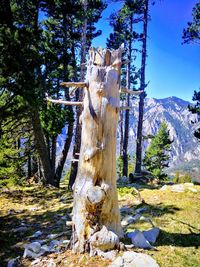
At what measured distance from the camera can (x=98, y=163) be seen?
214 inches

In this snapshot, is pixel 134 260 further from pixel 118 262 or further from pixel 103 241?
pixel 103 241

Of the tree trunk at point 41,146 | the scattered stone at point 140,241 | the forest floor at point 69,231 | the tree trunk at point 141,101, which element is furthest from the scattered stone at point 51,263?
the tree trunk at point 141,101

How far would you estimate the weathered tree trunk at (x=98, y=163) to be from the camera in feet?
17.2

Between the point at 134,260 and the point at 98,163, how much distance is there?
1.73 m

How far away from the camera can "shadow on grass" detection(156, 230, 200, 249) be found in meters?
5.96

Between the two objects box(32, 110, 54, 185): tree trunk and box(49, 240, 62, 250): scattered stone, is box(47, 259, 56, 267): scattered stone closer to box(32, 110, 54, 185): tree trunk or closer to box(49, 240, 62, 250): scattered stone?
box(49, 240, 62, 250): scattered stone

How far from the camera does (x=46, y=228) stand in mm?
7871

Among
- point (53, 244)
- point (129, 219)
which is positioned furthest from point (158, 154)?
point (53, 244)

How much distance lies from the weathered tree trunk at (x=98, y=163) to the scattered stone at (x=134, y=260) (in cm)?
32

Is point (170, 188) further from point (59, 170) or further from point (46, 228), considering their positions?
point (59, 170)

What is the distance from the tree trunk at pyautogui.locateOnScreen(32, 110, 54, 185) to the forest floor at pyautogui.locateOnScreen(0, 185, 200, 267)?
100 cm

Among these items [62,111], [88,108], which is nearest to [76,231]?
[88,108]

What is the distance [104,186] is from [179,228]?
2.63 m

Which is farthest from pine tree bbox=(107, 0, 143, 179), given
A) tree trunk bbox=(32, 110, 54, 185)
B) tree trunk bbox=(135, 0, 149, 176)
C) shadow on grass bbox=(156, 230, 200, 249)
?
shadow on grass bbox=(156, 230, 200, 249)
